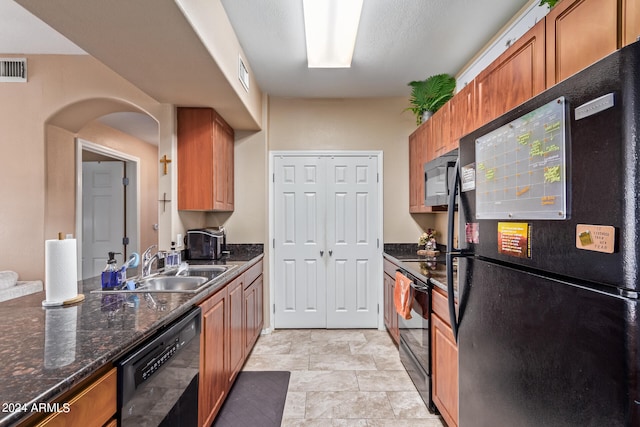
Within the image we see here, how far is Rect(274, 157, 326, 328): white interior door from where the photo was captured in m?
3.61

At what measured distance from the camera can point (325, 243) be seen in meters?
3.62

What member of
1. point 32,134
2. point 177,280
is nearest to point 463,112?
point 177,280

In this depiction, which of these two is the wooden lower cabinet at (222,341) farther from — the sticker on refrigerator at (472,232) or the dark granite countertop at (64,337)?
the sticker on refrigerator at (472,232)

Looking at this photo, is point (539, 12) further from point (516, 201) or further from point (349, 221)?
point (349, 221)

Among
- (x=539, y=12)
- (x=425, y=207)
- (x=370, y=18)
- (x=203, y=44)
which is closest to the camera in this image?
(x=203, y=44)

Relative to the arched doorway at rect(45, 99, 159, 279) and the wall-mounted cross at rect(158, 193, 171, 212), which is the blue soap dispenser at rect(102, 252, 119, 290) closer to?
the wall-mounted cross at rect(158, 193, 171, 212)

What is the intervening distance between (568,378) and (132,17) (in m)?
2.12

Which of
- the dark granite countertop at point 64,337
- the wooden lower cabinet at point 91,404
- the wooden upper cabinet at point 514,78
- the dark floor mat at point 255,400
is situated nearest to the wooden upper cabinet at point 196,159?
the dark granite countertop at point 64,337

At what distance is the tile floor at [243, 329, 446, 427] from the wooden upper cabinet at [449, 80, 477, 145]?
1906 millimetres

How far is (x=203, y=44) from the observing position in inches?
66.7

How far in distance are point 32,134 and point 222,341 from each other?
252cm

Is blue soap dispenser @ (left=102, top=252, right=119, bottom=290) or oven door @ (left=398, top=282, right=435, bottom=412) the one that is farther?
oven door @ (left=398, top=282, right=435, bottom=412)

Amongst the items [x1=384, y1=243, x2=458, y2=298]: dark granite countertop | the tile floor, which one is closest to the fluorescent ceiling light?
[x1=384, y1=243, x2=458, y2=298]: dark granite countertop

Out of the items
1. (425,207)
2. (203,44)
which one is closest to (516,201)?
(203,44)
